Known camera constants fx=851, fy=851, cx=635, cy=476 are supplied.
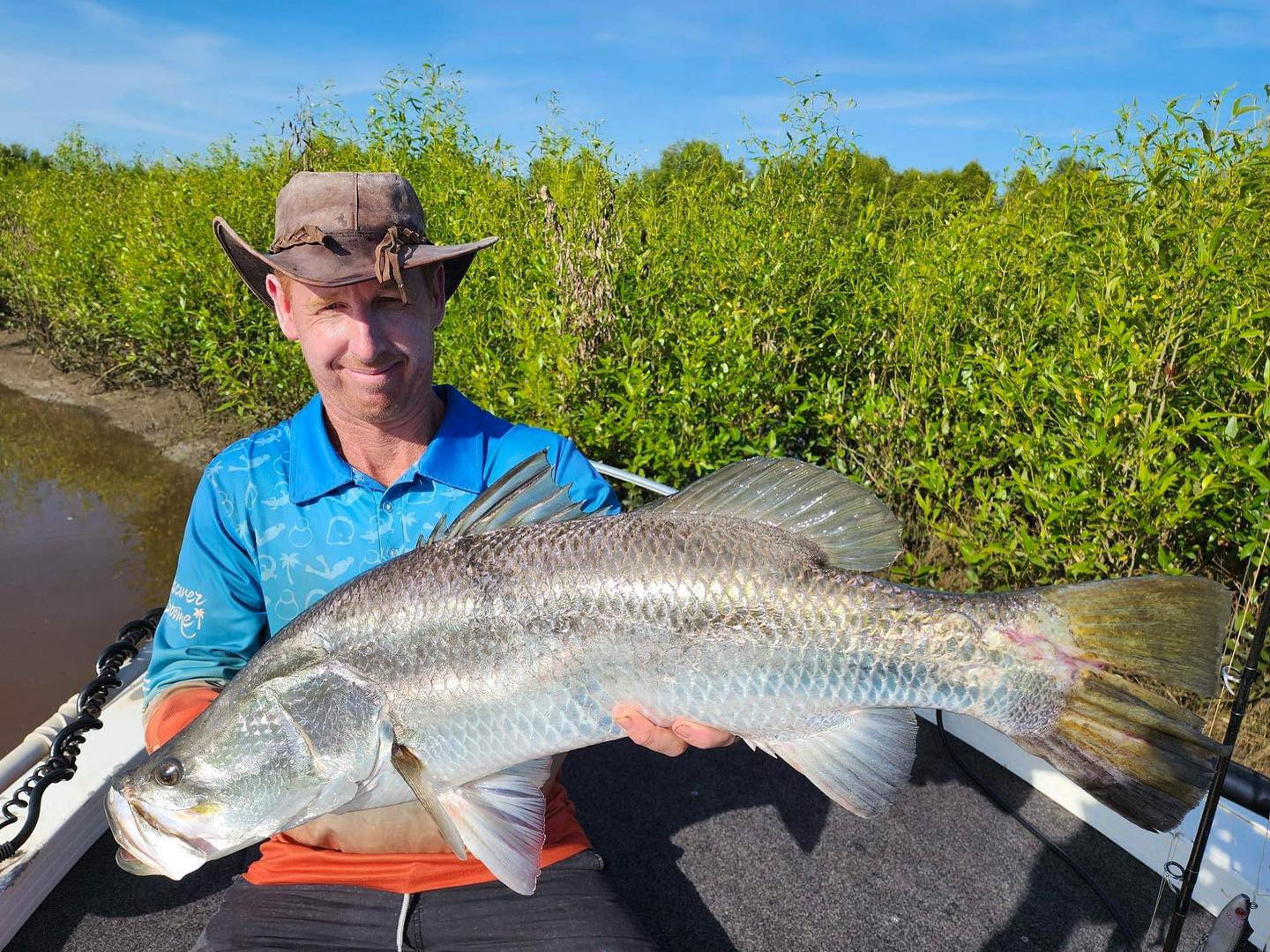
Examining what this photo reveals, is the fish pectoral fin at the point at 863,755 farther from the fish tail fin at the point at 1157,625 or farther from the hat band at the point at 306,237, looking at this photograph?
the hat band at the point at 306,237

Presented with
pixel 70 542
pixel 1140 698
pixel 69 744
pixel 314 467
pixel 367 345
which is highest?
pixel 367 345

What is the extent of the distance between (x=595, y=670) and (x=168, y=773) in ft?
3.03

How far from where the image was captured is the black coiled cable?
2.69 metres

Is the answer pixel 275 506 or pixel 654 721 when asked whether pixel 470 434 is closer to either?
pixel 275 506

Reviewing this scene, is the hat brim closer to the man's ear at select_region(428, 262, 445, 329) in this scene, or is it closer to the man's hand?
the man's ear at select_region(428, 262, 445, 329)

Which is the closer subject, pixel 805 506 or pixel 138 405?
pixel 805 506

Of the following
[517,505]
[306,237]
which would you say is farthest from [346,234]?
[517,505]

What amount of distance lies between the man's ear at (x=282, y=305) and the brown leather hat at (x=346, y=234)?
7 cm

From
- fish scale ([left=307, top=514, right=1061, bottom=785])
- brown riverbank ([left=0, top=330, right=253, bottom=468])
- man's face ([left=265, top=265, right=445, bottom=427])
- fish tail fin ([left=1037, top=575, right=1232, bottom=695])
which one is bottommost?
brown riverbank ([left=0, top=330, right=253, bottom=468])

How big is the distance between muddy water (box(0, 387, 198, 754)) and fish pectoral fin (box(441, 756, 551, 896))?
4.51 metres

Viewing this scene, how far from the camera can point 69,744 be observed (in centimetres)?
292

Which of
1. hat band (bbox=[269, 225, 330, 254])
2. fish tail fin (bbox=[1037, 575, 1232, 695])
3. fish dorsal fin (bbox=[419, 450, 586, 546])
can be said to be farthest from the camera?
hat band (bbox=[269, 225, 330, 254])

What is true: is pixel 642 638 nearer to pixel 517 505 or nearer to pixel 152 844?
pixel 517 505

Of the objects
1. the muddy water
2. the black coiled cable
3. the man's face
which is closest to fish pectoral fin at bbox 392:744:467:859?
the man's face
